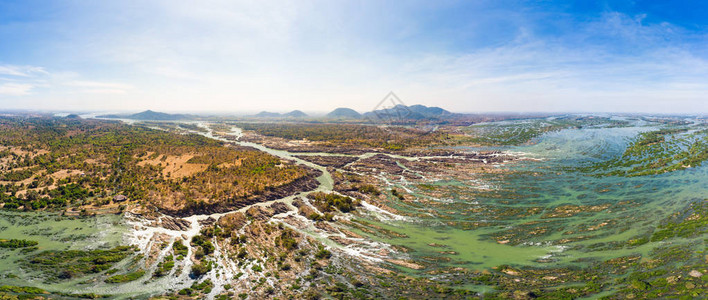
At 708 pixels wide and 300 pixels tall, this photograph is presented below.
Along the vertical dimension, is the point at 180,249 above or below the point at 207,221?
below

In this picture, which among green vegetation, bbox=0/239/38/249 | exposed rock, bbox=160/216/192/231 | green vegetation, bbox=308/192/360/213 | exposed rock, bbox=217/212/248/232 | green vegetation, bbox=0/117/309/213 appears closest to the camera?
green vegetation, bbox=0/239/38/249

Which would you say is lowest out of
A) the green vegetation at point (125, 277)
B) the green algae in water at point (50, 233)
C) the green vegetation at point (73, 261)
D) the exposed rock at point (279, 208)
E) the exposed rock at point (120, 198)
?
the green vegetation at point (125, 277)

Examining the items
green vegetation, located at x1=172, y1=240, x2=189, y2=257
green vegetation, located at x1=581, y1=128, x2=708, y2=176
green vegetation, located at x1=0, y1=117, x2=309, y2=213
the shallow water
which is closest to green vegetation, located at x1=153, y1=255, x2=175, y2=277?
green vegetation, located at x1=172, y1=240, x2=189, y2=257

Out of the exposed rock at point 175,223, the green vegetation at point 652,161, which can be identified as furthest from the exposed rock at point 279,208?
the green vegetation at point 652,161

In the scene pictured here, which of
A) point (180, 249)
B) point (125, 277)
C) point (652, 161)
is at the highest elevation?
point (652, 161)

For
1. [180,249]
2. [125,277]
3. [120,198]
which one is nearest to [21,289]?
[125,277]

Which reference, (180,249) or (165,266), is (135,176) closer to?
(180,249)

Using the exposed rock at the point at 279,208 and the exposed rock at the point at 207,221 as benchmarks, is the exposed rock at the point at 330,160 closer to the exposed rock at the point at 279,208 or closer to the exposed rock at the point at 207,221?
the exposed rock at the point at 279,208

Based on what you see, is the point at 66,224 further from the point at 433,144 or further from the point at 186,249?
the point at 433,144

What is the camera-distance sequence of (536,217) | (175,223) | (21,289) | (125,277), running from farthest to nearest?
(536,217)
(175,223)
(125,277)
(21,289)

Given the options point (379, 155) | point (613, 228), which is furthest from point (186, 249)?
point (379, 155)

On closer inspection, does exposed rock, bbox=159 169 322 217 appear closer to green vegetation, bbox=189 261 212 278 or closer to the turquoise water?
green vegetation, bbox=189 261 212 278
